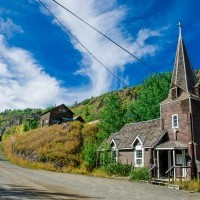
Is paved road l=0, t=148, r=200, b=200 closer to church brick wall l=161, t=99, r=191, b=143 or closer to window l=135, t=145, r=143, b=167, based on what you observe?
church brick wall l=161, t=99, r=191, b=143

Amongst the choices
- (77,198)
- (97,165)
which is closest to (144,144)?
(97,165)

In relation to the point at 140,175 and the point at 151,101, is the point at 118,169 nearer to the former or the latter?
the point at 140,175

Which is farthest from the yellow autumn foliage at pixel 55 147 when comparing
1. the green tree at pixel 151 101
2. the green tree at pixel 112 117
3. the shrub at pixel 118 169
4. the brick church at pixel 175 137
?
the brick church at pixel 175 137

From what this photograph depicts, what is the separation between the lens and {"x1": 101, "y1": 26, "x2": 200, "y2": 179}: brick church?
3297cm

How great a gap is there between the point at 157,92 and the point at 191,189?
3214cm

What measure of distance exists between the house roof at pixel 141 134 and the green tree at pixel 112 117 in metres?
9.58

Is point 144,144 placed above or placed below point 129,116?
below

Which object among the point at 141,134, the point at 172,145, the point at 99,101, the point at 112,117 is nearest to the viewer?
the point at 172,145


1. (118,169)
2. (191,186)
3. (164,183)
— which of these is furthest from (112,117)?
(191,186)

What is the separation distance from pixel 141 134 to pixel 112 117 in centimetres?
1720

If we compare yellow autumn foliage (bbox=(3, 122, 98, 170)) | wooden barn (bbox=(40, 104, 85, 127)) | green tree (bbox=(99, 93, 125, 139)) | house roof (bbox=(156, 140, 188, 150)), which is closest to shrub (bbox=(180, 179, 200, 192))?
house roof (bbox=(156, 140, 188, 150))

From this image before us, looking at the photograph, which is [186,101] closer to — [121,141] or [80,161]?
[121,141]

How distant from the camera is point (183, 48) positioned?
130ft

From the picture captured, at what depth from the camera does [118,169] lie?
37.5m
